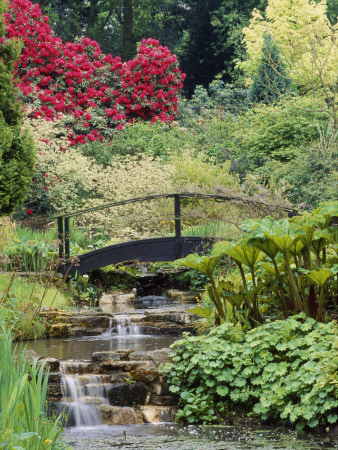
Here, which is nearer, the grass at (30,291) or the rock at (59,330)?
the rock at (59,330)

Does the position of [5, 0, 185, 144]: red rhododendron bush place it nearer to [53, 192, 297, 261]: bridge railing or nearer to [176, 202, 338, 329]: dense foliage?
[53, 192, 297, 261]: bridge railing

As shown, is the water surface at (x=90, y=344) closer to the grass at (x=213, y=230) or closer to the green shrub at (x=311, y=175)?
the grass at (x=213, y=230)

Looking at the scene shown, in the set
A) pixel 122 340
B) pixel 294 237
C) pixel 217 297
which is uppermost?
pixel 294 237

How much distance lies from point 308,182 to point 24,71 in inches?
343

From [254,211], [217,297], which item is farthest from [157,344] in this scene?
[254,211]

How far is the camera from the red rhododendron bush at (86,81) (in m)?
17.3

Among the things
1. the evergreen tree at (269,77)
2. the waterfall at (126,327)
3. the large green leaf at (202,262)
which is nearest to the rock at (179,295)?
the waterfall at (126,327)

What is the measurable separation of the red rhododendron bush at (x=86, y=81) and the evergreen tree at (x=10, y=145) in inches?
284

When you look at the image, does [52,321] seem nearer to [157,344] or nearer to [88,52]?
[157,344]

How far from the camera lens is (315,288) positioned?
6242 mm

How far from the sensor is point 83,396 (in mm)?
5852

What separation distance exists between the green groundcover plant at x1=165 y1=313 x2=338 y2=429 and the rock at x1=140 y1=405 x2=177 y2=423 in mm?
106

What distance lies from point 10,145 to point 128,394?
443 centimetres

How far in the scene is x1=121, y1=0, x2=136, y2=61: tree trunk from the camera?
27.2 m
